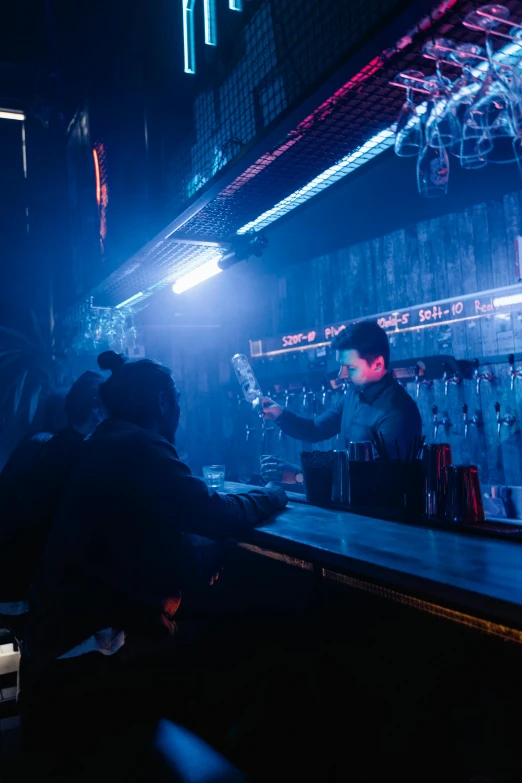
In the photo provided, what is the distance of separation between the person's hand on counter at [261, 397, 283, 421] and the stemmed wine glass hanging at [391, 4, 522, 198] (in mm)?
1518

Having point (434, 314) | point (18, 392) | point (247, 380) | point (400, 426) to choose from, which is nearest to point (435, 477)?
point (400, 426)

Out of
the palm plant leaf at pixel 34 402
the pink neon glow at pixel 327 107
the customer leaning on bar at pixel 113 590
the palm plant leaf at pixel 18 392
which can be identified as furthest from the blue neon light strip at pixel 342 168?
the palm plant leaf at pixel 18 392

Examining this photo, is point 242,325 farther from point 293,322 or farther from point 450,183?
point 450,183

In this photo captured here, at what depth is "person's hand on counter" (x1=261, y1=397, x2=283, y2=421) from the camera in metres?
3.66

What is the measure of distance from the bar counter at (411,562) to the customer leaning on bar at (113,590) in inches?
11.1

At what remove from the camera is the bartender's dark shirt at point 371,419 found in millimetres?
3332

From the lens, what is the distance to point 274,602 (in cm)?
216

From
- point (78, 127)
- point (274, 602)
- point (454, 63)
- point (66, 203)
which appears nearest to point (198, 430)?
point (66, 203)

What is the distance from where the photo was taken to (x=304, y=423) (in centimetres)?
405

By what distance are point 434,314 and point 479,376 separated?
0.88 m

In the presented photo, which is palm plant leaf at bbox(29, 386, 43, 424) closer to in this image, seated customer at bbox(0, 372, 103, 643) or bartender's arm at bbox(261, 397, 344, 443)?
bartender's arm at bbox(261, 397, 344, 443)

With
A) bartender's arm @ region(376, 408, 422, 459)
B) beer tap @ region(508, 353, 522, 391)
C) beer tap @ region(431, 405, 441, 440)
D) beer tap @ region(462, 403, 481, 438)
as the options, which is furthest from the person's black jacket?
beer tap @ region(431, 405, 441, 440)

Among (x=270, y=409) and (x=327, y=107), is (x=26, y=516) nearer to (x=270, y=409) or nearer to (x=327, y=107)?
(x=270, y=409)

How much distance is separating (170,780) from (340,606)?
0.65 meters
